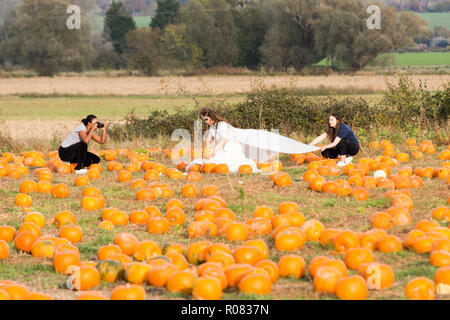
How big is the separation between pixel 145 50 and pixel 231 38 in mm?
9872

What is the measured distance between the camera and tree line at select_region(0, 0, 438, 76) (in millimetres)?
54500

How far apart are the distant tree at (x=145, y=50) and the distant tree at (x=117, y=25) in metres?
3.25

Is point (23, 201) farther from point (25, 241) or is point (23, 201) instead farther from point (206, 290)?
point (206, 290)

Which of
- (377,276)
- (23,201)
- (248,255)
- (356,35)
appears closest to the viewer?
(377,276)

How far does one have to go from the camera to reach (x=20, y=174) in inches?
366

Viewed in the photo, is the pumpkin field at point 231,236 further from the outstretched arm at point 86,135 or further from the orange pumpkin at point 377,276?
the outstretched arm at point 86,135

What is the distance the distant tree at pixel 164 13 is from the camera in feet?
275

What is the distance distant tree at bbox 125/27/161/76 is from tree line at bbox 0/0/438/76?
96 mm

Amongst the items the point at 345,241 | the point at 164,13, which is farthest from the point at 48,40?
the point at 345,241

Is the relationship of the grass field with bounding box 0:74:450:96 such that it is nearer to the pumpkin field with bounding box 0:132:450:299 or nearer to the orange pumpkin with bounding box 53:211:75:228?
the pumpkin field with bounding box 0:132:450:299

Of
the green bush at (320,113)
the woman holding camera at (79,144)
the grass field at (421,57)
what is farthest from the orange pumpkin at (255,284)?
the grass field at (421,57)

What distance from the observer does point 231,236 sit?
17.9 ft

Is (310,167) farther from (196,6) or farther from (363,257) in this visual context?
(196,6)

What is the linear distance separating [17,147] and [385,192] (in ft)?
26.0
